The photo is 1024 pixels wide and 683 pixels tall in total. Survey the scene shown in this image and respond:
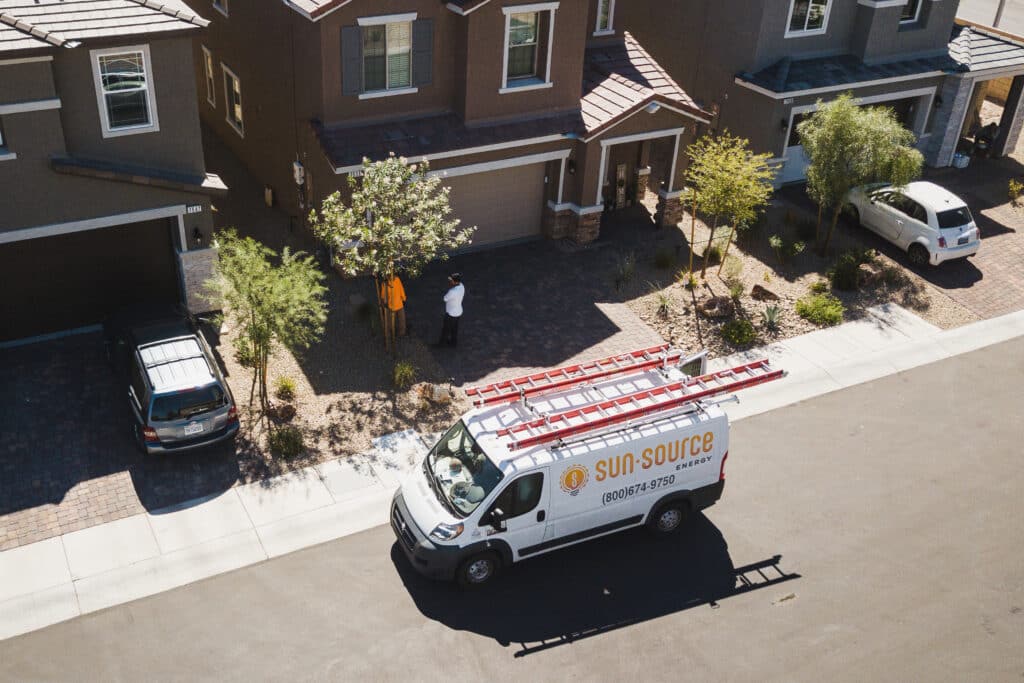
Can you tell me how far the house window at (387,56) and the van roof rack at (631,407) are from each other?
10.2m

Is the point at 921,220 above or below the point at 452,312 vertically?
above

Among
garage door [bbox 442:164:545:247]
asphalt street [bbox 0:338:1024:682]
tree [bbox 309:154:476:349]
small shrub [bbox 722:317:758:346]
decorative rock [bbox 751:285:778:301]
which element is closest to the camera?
asphalt street [bbox 0:338:1024:682]

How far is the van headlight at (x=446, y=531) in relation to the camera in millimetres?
14328

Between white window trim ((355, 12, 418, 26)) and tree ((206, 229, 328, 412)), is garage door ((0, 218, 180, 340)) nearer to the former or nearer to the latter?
tree ((206, 229, 328, 412))

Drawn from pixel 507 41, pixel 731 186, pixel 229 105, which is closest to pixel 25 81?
pixel 507 41

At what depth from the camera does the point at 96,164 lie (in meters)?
18.3

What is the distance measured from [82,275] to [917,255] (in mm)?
19513

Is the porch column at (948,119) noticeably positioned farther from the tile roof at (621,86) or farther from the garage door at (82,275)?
the garage door at (82,275)

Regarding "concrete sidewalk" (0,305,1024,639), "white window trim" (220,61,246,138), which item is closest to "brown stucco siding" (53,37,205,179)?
"concrete sidewalk" (0,305,1024,639)

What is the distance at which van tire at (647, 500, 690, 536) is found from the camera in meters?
15.7

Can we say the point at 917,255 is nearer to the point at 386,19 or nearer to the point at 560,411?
the point at 560,411

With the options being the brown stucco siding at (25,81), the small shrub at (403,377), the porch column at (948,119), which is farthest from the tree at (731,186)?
the brown stucco siding at (25,81)

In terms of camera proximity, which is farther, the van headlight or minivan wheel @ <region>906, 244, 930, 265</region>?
minivan wheel @ <region>906, 244, 930, 265</region>

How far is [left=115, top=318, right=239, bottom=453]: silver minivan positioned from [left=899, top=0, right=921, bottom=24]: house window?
22387 millimetres
